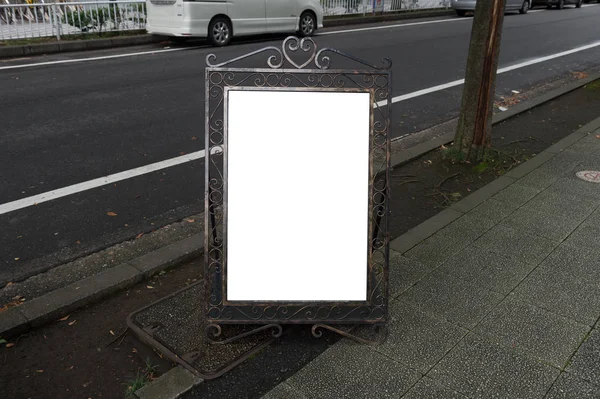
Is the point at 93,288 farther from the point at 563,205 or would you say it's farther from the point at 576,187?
the point at 576,187

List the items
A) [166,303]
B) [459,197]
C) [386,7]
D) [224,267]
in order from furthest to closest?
1. [386,7]
2. [459,197]
3. [166,303]
4. [224,267]

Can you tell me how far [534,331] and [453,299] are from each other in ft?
1.78

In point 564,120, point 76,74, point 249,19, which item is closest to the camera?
point 564,120

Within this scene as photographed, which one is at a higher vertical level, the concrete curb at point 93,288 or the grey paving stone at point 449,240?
the grey paving stone at point 449,240

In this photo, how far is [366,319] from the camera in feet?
10.8

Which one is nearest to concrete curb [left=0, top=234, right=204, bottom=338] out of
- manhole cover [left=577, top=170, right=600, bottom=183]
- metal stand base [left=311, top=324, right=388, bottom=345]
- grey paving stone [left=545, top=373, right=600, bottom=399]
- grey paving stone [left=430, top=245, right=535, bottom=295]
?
metal stand base [left=311, top=324, right=388, bottom=345]

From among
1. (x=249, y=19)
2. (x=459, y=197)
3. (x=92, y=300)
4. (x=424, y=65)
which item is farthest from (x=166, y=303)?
(x=249, y=19)

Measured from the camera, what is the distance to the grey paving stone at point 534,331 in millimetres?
3139

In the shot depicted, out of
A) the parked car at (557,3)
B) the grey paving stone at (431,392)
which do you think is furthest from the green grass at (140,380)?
the parked car at (557,3)

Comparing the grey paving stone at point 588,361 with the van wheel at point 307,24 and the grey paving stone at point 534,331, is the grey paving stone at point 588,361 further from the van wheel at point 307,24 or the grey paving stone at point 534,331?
the van wheel at point 307,24

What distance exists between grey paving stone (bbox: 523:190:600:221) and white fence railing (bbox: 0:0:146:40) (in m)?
12.5

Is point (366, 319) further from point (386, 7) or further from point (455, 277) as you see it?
point (386, 7)

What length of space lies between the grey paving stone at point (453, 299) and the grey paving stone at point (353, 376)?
24.1 inches

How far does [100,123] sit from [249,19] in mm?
8327
